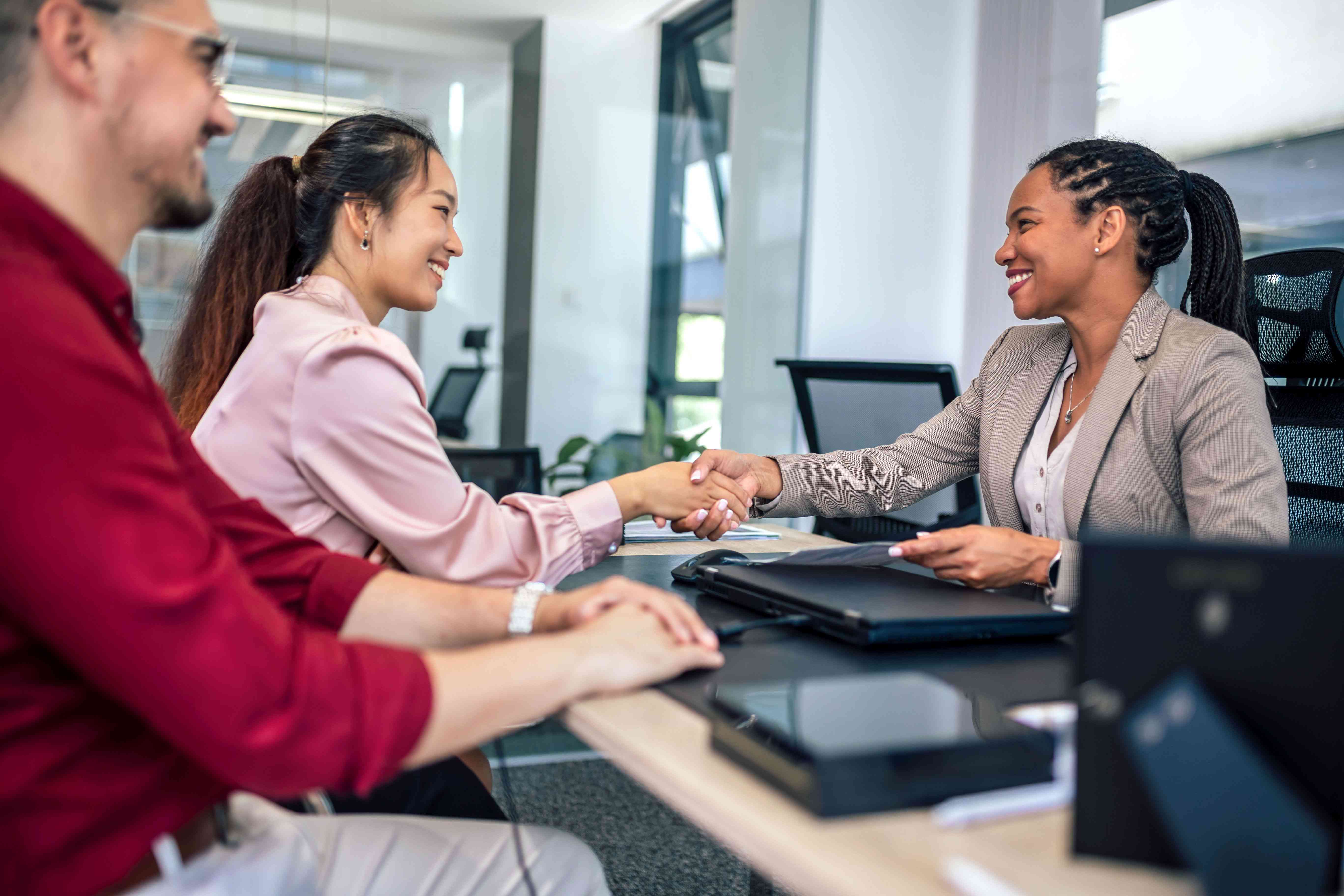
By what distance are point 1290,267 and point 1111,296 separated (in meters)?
0.30

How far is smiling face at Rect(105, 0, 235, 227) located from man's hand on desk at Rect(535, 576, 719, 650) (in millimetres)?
500

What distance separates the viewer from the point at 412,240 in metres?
1.70

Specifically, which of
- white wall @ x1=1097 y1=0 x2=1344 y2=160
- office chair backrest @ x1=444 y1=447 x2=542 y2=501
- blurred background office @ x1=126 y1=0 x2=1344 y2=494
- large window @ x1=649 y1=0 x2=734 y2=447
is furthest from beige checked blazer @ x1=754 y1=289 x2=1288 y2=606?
large window @ x1=649 y1=0 x2=734 y2=447

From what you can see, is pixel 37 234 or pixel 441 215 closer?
pixel 37 234

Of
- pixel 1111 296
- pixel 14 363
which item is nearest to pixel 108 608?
pixel 14 363

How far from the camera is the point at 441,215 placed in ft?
5.76

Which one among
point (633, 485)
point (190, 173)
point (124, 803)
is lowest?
point (124, 803)

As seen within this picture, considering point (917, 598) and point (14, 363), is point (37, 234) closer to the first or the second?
point (14, 363)

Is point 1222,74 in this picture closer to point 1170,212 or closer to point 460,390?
point 1170,212

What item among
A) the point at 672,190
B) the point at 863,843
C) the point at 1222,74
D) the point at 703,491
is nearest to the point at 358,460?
the point at 703,491

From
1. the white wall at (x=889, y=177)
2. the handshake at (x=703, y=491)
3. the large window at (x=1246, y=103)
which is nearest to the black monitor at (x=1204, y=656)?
the handshake at (x=703, y=491)

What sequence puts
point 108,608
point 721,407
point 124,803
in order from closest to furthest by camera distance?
1. point 108,608
2. point 124,803
3. point 721,407

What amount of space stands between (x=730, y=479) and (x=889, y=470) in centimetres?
36

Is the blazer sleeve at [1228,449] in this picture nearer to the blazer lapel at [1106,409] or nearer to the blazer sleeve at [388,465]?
the blazer lapel at [1106,409]
